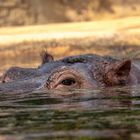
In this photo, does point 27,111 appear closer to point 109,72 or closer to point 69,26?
point 109,72

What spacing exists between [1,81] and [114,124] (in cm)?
316

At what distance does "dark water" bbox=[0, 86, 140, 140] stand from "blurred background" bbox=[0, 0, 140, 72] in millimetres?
5166

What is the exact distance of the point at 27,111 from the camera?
149 inches

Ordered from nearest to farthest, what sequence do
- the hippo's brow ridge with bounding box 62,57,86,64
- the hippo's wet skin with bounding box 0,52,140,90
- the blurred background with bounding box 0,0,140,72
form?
1. the hippo's wet skin with bounding box 0,52,140,90
2. the hippo's brow ridge with bounding box 62,57,86,64
3. the blurred background with bounding box 0,0,140,72

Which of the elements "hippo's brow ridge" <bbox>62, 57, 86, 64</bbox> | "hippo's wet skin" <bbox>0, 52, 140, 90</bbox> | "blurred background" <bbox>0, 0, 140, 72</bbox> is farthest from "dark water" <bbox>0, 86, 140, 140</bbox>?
"blurred background" <bbox>0, 0, 140, 72</bbox>

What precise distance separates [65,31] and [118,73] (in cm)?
748

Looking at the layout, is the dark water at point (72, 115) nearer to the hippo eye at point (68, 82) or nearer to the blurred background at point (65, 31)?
the hippo eye at point (68, 82)

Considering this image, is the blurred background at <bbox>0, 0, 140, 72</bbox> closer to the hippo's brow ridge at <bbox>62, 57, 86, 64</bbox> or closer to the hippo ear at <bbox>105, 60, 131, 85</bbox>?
the hippo's brow ridge at <bbox>62, 57, 86, 64</bbox>

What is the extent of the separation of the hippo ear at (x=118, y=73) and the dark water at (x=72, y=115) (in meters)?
0.22

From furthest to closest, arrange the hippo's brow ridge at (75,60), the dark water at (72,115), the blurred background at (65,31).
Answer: the blurred background at (65,31) → the hippo's brow ridge at (75,60) → the dark water at (72,115)

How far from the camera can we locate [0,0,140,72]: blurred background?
455 inches

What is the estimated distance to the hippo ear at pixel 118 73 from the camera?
5332 mm

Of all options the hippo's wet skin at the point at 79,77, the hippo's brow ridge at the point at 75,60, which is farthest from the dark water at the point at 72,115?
the hippo's brow ridge at the point at 75,60

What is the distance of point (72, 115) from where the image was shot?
3482 millimetres
